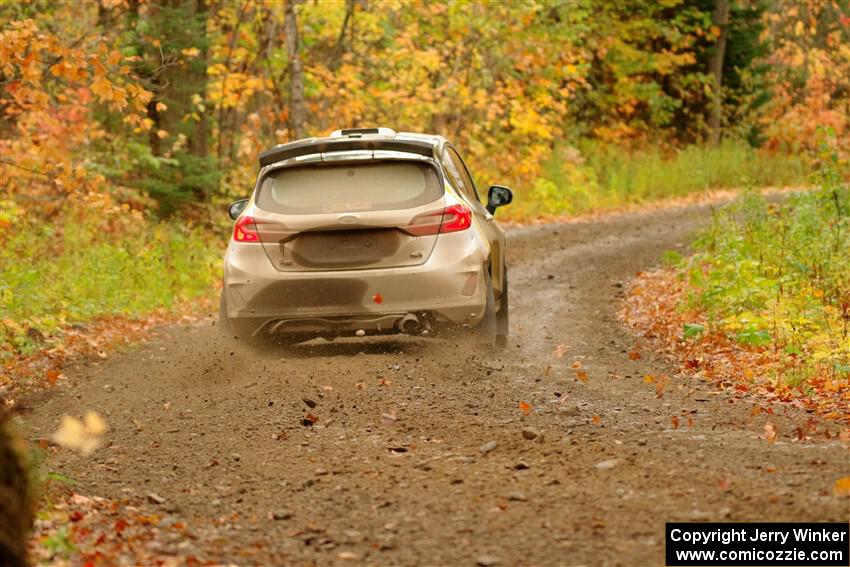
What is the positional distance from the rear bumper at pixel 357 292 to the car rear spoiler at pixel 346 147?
2.60 feet

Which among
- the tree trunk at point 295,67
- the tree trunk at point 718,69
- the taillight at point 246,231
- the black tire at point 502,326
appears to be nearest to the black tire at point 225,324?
the taillight at point 246,231

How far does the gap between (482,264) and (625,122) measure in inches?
1178

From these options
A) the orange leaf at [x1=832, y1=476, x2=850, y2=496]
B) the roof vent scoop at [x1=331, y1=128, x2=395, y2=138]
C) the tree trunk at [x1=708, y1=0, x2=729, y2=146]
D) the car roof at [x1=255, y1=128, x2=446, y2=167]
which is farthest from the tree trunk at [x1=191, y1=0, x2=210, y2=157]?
the tree trunk at [x1=708, y1=0, x2=729, y2=146]

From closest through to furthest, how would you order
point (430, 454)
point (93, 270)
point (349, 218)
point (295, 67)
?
point (430, 454)
point (349, 218)
point (93, 270)
point (295, 67)

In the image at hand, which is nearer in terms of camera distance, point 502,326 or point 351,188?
point 351,188

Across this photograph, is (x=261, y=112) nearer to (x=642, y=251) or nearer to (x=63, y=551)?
(x=642, y=251)

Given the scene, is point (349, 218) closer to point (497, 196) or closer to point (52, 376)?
point (497, 196)

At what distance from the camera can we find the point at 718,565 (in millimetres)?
4852

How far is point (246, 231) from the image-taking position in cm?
990

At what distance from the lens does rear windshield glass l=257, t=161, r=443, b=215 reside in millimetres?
9781

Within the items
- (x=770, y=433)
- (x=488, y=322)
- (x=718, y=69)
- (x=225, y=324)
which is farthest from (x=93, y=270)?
(x=718, y=69)

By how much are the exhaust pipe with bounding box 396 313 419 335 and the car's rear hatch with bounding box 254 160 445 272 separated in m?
0.44

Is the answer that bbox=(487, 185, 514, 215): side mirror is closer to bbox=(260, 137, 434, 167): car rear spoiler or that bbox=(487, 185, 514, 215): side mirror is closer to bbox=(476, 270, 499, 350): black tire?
bbox=(476, 270, 499, 350): black tire

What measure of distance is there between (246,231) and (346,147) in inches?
42.4
